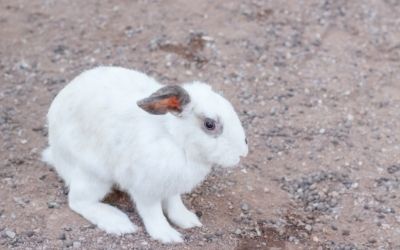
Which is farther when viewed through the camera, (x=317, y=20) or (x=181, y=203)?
(x=317, y=20)

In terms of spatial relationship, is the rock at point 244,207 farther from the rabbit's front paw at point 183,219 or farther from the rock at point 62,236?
the rock at point 62,236

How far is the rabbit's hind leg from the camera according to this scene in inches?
192

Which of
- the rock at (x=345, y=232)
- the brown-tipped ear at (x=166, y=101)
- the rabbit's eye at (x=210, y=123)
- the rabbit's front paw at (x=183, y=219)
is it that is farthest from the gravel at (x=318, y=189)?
the brown-tipped ear at (x=166, y=101)

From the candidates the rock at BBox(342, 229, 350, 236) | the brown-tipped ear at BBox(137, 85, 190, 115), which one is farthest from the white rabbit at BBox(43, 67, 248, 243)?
the rock at BBox(342, 229, 350, 236)

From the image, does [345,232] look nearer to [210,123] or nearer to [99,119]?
[210,123]

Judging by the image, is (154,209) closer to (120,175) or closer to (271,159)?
(120,175)

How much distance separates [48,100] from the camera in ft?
20.8

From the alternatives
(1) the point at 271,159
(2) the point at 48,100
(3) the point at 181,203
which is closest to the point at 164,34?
(2) the point at 48,100

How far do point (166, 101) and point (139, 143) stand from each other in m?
0.32

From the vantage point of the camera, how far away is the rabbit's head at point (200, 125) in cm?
442

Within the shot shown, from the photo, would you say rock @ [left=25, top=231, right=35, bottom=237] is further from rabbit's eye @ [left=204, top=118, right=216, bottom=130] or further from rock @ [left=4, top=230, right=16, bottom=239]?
rabbit's eye @ [left=204, top=118, right=216, bottom=130]

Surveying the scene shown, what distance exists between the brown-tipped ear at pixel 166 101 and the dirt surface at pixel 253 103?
85 centimetres

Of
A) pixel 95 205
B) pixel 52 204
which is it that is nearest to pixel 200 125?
pixel 95 205

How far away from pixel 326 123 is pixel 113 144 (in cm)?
206
